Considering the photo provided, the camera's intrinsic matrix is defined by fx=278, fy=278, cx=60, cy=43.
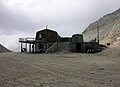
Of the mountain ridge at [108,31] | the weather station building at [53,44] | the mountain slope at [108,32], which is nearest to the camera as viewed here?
the weather station building at [53,44]

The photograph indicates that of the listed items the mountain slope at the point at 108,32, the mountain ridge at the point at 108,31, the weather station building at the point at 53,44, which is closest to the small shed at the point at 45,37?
the weather station building at the point at 53,44

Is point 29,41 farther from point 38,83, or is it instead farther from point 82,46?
point 38,83

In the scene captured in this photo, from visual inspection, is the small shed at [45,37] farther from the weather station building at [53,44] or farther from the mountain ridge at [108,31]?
the mountain ridge at [108,31]

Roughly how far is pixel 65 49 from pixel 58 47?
65.1 inches

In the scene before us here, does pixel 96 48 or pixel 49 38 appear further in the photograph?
pixel 49 38

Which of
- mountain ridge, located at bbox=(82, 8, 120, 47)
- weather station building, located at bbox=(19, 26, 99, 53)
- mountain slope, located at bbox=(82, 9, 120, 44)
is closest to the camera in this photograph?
weather station building, located at bbox=(19, 26, 99, 53)

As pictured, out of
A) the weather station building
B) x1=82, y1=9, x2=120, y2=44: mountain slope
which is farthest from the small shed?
x1=82, y1=9, x2=120, y2=44: mountain slope

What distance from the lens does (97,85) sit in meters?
14.4

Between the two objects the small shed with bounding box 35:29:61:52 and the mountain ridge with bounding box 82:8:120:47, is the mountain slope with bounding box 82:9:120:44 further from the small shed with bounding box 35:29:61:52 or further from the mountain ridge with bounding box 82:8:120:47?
the small shed with bounding box 35:29:61:52

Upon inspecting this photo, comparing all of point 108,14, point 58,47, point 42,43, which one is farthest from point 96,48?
point 108,14

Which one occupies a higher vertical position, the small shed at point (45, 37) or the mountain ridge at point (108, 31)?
the mountain ridge at point (108, 31)

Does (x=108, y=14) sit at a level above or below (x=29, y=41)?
above

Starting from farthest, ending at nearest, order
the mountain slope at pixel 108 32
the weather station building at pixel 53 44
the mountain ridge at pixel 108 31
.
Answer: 1. the mountain ridge at pixel 108 31
2. the mountain slope at pixel 108 32
3. the weather station building at pixel 53 44

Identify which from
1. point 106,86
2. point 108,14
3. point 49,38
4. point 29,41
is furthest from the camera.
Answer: point 108,14
